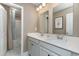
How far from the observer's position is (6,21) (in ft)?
6.33

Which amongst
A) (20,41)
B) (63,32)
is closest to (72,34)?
(63,32)

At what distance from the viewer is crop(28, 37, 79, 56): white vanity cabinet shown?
141 centimetres

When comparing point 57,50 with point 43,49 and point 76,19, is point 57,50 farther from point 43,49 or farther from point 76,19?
point 76,19

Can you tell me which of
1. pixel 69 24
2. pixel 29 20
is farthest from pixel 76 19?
pixel 29 20

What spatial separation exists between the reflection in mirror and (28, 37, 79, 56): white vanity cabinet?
0.43 metres

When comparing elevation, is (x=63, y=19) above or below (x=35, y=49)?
above

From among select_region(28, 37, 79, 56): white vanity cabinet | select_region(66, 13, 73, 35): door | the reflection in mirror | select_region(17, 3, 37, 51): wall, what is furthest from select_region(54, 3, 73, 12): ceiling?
select_region(28, 37, 79, 56): white vanity cabinet

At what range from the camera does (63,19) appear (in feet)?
6.70

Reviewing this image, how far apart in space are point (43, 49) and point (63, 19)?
0.65 meters

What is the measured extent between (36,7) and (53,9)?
465 mm

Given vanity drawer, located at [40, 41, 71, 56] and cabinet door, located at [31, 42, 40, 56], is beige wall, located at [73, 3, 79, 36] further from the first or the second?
cabinet door, located at [31, 42, 40, 56]

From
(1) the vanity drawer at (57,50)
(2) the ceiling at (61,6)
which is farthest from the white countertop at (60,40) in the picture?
(2) the ceiling at (61,6)

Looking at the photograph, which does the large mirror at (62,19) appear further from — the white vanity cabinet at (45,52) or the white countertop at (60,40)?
the white vanity cabinet at (45,52)

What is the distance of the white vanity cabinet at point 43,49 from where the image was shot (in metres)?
1.41
